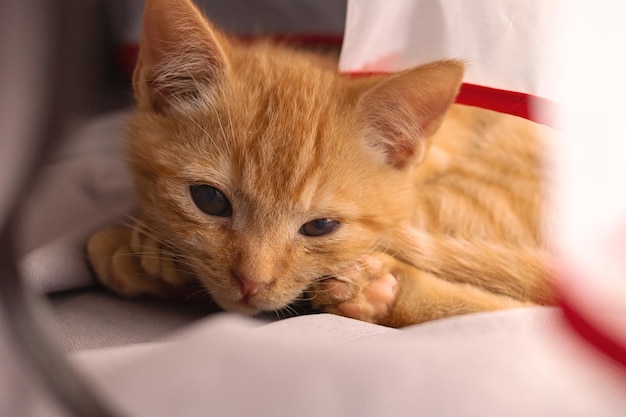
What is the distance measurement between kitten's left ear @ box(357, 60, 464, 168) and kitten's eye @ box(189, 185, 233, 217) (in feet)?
0.91

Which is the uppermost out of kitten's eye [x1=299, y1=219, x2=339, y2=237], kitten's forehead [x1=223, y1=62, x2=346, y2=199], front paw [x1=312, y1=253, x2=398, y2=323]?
kitten's forehead [x1=223, y1=62, x2=346, y2=199]

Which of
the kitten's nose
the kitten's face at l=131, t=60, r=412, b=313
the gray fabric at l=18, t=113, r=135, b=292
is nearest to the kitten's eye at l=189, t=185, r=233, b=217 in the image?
the kitten's face at l=131, t=60, r=412, b=313

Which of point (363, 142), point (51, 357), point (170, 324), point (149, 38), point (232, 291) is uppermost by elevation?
point (149, 38)

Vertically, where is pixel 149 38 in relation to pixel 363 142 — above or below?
above

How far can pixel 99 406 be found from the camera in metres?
0.69

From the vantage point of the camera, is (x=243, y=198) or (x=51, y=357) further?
(x=243, y=198)

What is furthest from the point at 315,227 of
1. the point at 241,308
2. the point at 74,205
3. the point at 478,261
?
the point at 74,205

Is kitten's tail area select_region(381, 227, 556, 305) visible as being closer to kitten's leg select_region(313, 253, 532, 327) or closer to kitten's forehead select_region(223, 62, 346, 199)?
kitten's leg select_region(313, 253, 532, 327)

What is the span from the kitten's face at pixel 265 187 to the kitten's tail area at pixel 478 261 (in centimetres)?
7

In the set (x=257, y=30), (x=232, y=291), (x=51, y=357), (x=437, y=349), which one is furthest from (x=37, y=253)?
(x=257, y=30)

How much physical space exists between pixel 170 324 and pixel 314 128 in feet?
1.35

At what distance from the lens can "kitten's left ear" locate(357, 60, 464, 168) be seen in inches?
41.6

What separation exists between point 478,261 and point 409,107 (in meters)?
0.32

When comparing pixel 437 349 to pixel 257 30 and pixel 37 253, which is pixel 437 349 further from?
pixel 257 30
